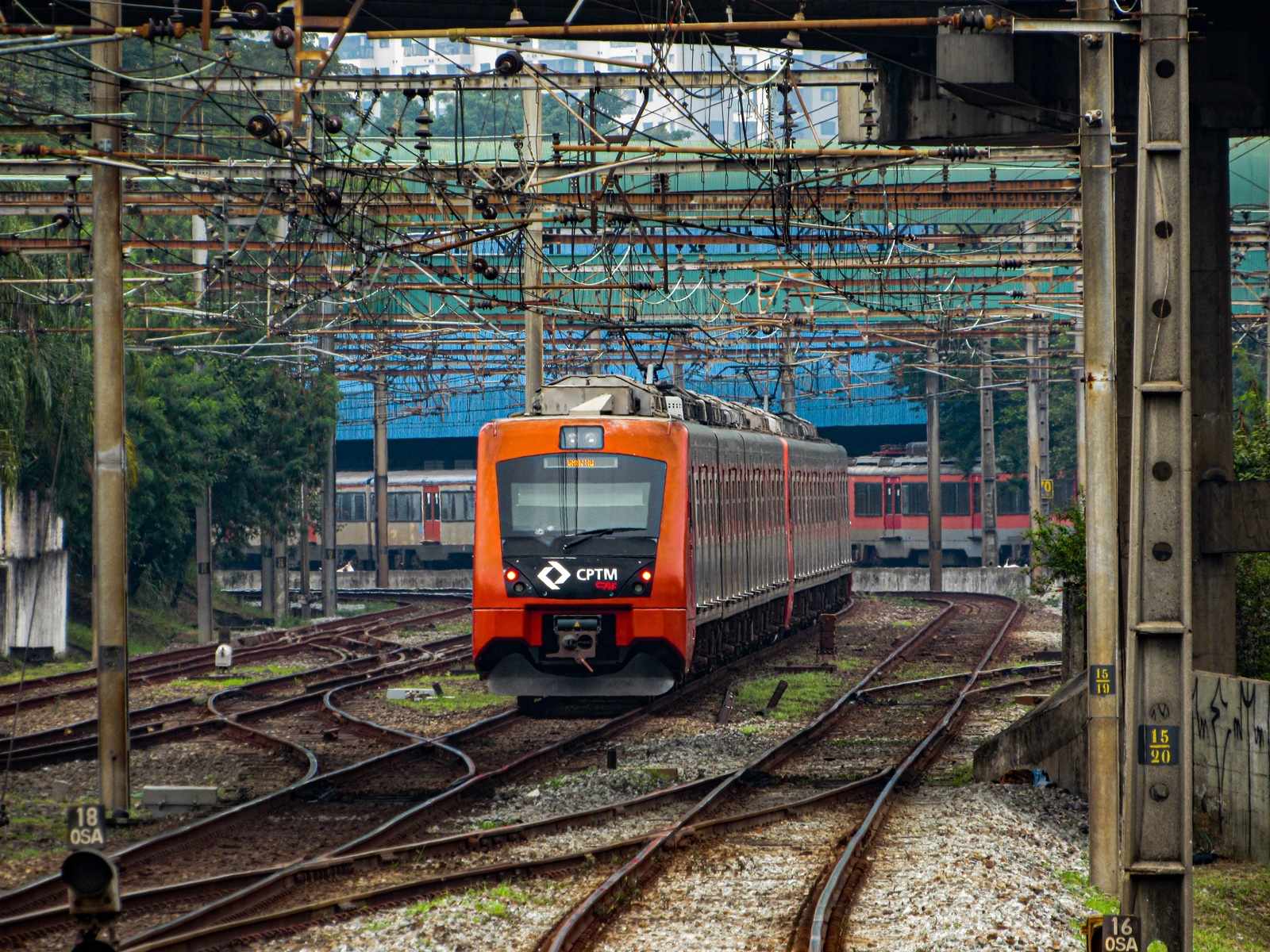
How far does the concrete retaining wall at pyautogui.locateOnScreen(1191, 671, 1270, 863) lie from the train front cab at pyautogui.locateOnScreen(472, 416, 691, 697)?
20.5ft

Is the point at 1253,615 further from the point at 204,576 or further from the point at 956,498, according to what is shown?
the point at 956,498

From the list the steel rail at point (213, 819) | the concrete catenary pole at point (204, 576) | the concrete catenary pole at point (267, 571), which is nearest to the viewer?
the steel rail at point (213, 819)

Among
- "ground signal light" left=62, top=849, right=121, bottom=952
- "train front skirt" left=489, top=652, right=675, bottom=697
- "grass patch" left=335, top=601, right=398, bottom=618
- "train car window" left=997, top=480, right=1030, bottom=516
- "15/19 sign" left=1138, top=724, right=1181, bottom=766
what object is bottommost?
"grass patch" left=335, top=601, right=398, bottom=618

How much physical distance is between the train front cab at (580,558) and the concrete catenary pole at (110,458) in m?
5.13

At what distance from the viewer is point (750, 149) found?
51.3 feet

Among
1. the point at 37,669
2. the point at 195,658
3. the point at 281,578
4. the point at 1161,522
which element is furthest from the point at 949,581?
the point at 1161,522

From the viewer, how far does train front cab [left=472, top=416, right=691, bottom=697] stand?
19.6 metres

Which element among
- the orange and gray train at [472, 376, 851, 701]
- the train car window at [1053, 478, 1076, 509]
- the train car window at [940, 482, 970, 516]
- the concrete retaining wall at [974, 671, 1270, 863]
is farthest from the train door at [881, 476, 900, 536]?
the concrete retaining wall at [974, 671, 1270, 863]

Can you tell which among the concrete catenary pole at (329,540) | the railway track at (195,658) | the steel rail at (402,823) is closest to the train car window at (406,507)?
the railway track at (195,658)

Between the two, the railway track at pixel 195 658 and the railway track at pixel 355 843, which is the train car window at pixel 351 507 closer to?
the railway track at pixel 195 658

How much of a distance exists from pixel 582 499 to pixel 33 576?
600 inches

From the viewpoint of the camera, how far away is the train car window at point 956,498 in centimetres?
5588

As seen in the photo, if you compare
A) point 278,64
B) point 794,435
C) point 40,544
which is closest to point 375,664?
point 40,544

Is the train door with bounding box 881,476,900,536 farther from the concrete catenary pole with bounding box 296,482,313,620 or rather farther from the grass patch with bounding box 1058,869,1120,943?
the grass patch with bounding box 1058,869,1120,943
